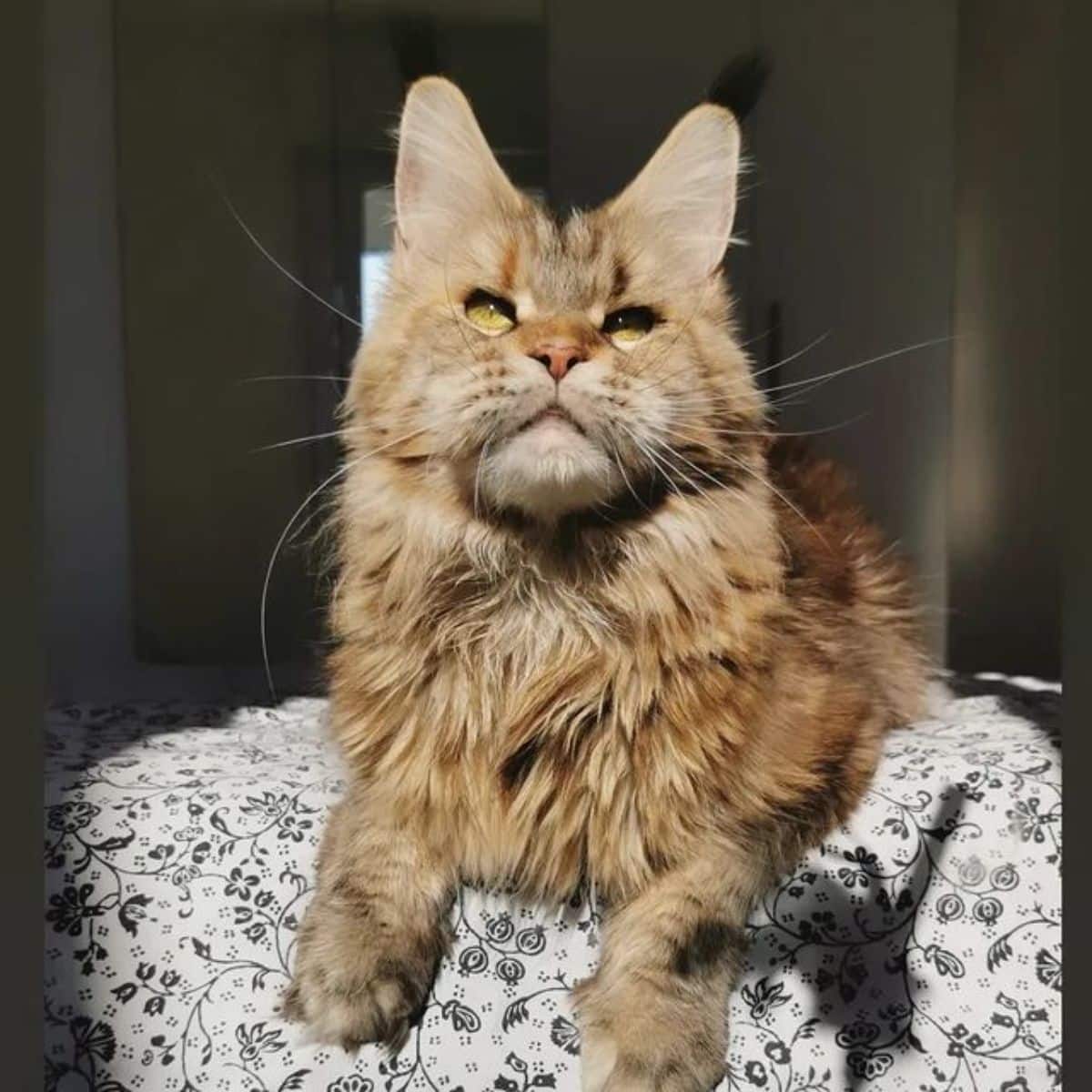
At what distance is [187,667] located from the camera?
128 inches

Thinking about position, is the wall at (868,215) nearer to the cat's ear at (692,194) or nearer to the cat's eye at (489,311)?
the cat's ear at (692,194)

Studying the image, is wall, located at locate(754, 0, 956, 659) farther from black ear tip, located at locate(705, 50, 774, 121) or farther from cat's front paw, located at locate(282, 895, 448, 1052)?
cat's front paw, located at locate(282, 895, 448, 1052)

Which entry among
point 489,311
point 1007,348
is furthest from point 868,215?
point 489,311

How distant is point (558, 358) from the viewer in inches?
59.4

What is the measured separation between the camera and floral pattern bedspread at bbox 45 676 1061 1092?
1.58 meters

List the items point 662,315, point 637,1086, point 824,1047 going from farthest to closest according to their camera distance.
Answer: point 662,315 < point 824,1047 < point 637,1086

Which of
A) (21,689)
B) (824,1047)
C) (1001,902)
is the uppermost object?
(21,689)

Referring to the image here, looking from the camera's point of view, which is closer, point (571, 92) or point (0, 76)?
point (0, 76)

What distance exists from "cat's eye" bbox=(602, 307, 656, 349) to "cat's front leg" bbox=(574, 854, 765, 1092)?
0.71 metres

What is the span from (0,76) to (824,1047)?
1490 millimetres

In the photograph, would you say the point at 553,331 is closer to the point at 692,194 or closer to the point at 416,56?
the point at 692,194

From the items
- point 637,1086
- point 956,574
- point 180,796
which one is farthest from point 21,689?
point 956,574

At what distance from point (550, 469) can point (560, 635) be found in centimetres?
26

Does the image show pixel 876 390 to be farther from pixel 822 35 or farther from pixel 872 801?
pixel 872 801
